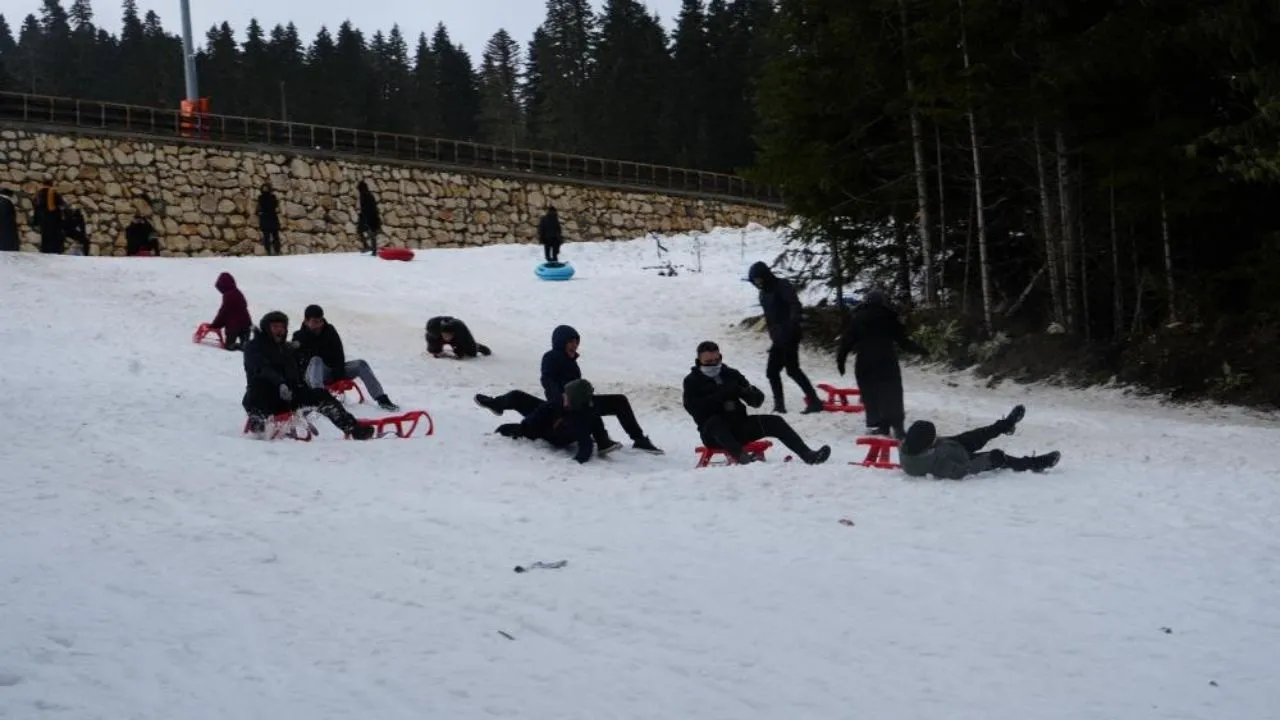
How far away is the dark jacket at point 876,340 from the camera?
10.9 meters

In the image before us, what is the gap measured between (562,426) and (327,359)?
10.9ft

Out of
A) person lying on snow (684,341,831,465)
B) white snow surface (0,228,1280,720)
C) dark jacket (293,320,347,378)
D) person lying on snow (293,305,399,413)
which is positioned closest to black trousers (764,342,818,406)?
white snow surface (0,228,1280,720)

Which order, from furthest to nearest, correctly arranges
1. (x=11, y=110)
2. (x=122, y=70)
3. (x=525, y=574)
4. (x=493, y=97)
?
1. (x=493, y=97)
2. (x=122, y=70)
3. (x=11, y=110)
4. (x=525, y=574)

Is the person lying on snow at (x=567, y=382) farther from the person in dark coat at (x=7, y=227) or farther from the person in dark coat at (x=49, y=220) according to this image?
the person in dark coat at (x=49, y=220)

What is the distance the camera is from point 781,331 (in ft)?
41.5

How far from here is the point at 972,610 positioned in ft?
18.4

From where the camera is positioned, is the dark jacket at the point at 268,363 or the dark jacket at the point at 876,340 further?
the dark jacket at the point at 876,340

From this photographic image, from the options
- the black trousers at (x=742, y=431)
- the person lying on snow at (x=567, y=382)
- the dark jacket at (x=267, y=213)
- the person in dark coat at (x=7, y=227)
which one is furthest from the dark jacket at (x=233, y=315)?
the dark jacket at (x=267, y=213)

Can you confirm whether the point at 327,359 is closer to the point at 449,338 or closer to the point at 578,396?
the point at 578,396

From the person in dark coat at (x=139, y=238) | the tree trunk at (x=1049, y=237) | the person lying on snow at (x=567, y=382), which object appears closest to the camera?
the person lying on snow at (x=567, y=382)

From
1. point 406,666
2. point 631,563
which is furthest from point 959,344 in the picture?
point 406,666

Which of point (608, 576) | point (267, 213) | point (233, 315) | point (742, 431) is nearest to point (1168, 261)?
point (742, 431)

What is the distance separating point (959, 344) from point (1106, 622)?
11.5m

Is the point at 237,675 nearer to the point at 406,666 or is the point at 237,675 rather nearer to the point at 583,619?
the point at 406,666
